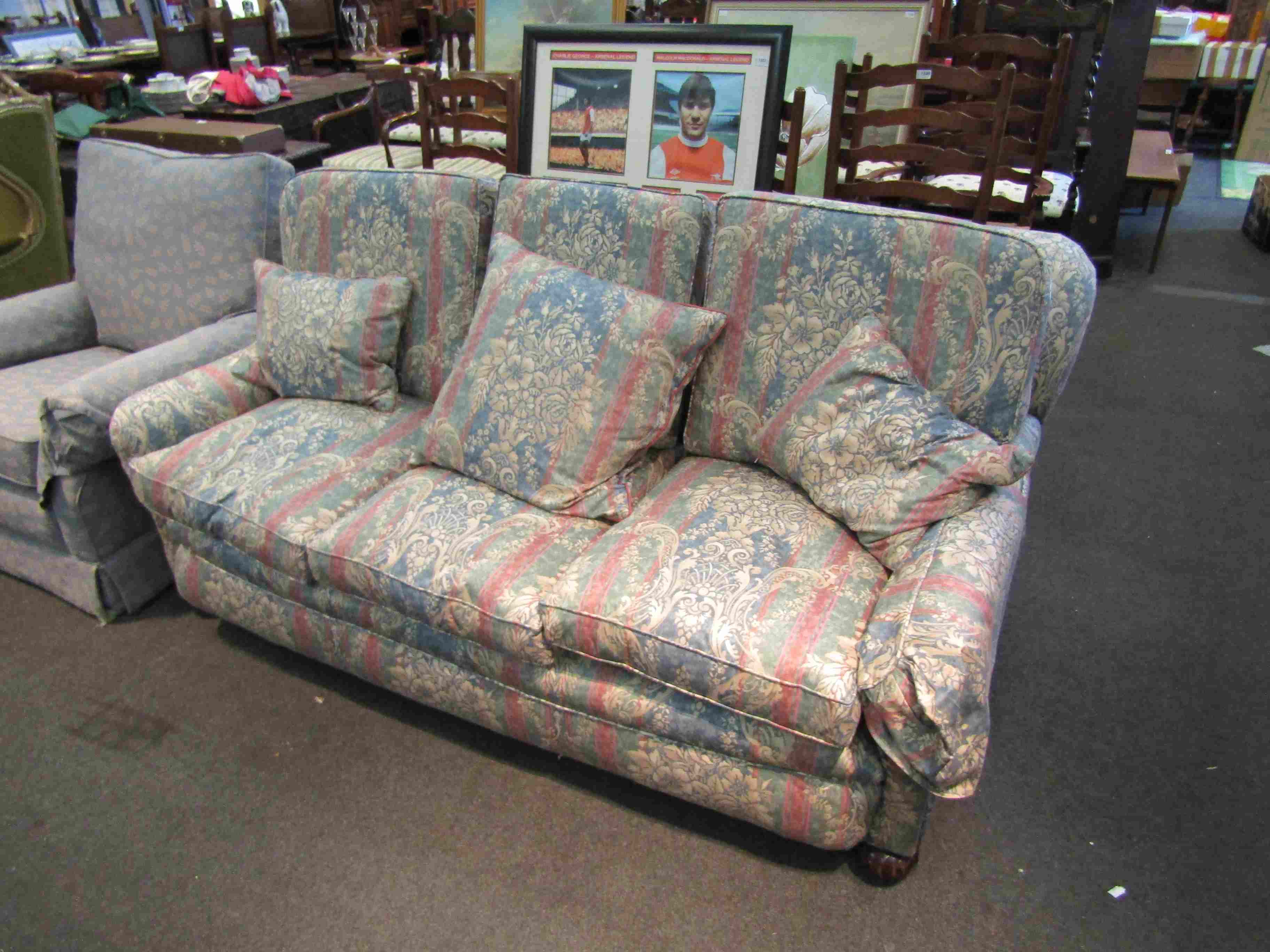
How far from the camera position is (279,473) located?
1751mm

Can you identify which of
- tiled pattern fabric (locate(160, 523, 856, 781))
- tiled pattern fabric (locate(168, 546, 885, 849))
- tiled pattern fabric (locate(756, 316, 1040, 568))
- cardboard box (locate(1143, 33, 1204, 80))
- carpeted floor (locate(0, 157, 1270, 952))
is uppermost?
cardboard box (locate(1143, 33, 1204, 80))

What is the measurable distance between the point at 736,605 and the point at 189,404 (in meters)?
1.35

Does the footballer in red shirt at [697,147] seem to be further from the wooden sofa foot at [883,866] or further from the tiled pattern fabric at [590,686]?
the wooden sofa foot at [883,866]

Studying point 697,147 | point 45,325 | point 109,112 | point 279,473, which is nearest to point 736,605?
point 279,473

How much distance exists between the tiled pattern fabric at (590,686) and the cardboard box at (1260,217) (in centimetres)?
442

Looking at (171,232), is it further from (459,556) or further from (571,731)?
(571,731)

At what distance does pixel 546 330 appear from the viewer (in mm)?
1675

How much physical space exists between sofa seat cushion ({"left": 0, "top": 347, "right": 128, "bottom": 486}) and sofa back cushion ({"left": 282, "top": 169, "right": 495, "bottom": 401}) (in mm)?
665

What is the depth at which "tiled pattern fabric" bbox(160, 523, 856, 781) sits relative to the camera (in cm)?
132

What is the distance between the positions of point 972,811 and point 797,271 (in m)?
1.06

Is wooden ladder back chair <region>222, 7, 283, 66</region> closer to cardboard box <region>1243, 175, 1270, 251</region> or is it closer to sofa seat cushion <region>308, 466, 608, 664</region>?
sofa seat cushion <region>308, 466, 608, 664</region>

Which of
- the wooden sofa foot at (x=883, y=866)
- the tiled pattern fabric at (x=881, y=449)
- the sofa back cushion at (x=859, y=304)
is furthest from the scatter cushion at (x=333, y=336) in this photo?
the wooden sofa foot at (x=883, y=866)

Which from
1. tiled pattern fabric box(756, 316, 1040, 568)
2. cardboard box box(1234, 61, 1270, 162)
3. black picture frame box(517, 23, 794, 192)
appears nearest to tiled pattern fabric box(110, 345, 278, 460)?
black picture frame box(517, 23, 794, 192)

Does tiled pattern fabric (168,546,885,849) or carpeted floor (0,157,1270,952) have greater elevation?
tiled pattern fabric (168,546,885,849)
